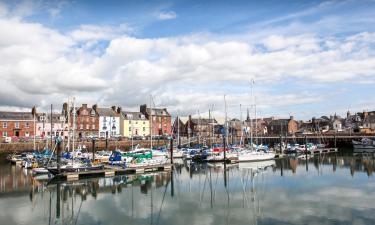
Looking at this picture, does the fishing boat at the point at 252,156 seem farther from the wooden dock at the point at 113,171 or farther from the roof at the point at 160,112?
the roof at the point at 160,112

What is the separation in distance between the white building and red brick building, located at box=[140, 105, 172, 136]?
30.3 ft

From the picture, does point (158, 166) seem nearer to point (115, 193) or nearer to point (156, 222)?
point (115, 193)

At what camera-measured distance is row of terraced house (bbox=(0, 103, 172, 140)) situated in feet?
246

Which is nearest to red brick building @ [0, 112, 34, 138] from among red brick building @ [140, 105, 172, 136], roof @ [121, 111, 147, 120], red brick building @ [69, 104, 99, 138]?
red brick building @ [69, 104, 99, 138]

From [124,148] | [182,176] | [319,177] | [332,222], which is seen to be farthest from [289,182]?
[124,148]

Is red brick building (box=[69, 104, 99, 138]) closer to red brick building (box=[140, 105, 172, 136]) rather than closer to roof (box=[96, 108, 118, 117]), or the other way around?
roof (box=[96, 108, 118, 117])

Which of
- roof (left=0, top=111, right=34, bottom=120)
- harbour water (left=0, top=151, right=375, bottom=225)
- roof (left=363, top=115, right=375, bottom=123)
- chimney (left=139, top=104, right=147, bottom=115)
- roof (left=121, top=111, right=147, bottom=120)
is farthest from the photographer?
roof (left=363, top=115, right=375, bottom=123)

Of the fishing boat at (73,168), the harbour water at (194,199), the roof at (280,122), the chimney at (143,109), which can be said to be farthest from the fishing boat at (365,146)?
the fishing boat at (73,168)

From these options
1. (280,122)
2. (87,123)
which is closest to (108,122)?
(87,123)

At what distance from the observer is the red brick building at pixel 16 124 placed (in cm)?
7375

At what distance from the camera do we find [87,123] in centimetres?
8762

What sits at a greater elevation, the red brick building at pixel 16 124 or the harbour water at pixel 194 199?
the red brick building at pixel 16 124

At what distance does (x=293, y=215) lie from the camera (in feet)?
75.2

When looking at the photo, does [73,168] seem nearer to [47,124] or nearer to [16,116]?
[16,116]
